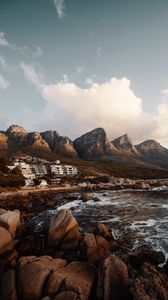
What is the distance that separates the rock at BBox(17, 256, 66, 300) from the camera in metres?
9.09

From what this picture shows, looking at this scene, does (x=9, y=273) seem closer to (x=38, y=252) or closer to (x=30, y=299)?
(x=30, y=299)

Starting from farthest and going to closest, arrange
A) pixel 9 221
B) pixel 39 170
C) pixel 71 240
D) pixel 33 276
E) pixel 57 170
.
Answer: pixel 57 170
pixel 39 170
pixel 9 221
pixel 71 240
pixel 33 276

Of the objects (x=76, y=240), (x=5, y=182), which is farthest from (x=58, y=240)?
(x=5, y=182)

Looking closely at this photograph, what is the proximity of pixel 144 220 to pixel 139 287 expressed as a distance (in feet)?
62.8

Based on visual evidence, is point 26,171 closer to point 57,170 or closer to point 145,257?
point 57,170

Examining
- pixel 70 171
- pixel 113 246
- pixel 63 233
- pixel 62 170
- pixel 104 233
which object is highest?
pixel 62 170

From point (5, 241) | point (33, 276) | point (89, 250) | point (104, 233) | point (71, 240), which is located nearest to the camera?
point (33, 276)

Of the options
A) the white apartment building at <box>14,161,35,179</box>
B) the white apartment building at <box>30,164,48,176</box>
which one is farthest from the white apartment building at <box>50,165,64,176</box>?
the white apartment building at <box>14,161,35,179</box>

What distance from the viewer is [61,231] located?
54.2 ft

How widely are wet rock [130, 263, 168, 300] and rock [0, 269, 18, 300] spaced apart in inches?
213

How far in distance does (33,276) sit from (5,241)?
6.12 m

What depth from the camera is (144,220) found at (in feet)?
86.3

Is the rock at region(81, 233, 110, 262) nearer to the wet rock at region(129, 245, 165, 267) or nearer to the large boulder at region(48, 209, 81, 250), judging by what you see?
the wet rock at region(129, 245, 165, 267)

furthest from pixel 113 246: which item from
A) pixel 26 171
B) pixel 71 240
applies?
pixel 26 171
